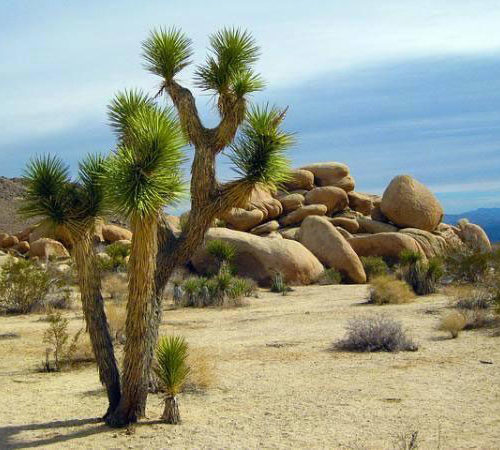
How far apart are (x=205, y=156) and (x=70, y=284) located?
1675 centimetres

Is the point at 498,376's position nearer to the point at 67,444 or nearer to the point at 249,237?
the point at 67,444

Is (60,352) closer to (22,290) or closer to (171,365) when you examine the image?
(171,365)

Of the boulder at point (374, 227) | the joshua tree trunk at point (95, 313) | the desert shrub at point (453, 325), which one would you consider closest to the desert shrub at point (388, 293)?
the desert shrub at point (453, 325)

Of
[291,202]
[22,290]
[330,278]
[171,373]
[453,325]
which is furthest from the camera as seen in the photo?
[291,202]

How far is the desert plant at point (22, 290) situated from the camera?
1906 cm

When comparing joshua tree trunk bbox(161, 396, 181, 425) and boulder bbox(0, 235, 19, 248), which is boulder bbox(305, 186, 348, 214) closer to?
boulder bbox(0, 235, 19, 248)

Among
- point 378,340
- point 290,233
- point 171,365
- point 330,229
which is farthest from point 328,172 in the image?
point 171,365

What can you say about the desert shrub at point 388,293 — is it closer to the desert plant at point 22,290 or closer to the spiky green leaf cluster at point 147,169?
the desert plant at point 22,290

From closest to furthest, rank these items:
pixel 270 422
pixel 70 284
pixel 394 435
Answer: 1. pixel 394 435
2. pixel 270 422
3. pixel 70 284

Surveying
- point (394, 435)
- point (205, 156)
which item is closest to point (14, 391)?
point (205, 156)

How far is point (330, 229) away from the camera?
28.6m

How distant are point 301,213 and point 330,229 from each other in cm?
594

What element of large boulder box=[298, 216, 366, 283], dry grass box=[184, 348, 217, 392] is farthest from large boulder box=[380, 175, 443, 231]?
dry grass box=[184, 348, 217, 392]

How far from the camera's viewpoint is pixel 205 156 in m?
8.51
